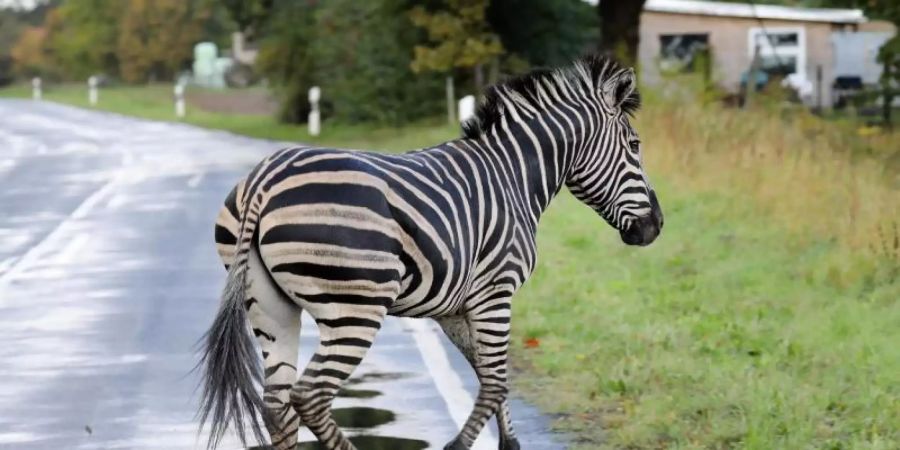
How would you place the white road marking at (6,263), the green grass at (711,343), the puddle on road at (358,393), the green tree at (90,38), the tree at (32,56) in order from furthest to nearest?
the tree at (32,56)
the green tree at (90,38)
the white road marking at (6,263)
the puddle on road at (358,393)
the green grass at (711,343)

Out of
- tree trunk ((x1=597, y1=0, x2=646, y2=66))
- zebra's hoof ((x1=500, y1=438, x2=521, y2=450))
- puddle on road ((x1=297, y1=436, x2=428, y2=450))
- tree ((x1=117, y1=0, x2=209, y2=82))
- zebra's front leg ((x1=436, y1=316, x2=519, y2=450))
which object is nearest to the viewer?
zebra's front leg ((x1=436, y1=316, x2=519, y2=450))

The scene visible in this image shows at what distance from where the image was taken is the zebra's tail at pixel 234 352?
661 cm

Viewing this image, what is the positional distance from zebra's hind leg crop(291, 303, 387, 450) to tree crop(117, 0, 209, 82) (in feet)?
260

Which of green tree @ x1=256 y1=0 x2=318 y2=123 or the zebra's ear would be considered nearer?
the zebra's ear

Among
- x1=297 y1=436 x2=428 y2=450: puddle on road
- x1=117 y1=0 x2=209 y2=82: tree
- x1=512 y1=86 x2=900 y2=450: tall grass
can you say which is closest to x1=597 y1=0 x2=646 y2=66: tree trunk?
x1=512 y1=86 x2=900 y2=450: tall grass

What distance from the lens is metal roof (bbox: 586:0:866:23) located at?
1725 inches

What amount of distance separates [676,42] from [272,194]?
3872 centimetres

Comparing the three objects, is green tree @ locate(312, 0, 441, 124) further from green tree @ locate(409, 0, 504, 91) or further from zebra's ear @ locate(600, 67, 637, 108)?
zebra's ear @ locate(600, 67, 637, 108)

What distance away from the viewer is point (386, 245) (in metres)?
6.56

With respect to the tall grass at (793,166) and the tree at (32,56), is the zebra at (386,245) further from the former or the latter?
the tree at (32,56)

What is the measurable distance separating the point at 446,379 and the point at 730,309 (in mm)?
2905

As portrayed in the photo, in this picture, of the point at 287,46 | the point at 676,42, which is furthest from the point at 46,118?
the point at 676,42

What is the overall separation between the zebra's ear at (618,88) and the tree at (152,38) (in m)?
78.2

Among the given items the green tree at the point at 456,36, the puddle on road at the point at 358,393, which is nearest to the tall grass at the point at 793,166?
the puddle on road at the point at 358,393
